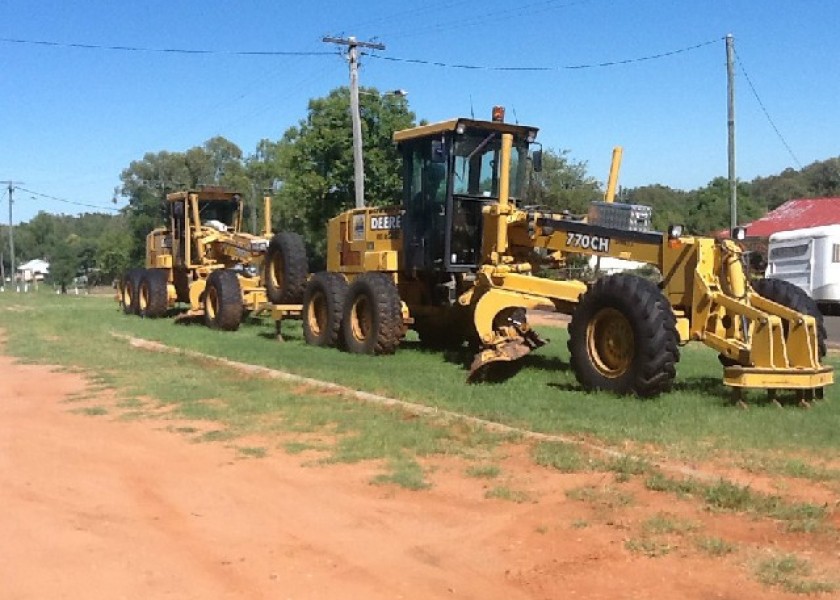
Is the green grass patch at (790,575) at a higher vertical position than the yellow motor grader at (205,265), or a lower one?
lower

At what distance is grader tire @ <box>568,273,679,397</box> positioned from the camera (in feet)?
31.8

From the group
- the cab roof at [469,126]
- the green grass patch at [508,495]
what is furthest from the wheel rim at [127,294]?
the green grass patch at [508,495]

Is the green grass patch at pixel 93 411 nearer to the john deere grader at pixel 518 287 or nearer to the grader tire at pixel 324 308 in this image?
the john deere grader at pixel 518 287

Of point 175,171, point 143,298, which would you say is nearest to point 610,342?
point 143,298

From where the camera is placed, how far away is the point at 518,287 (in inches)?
478

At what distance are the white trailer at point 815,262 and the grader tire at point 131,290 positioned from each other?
1710 cm

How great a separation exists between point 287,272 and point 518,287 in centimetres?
705

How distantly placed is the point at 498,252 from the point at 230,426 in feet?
16.1

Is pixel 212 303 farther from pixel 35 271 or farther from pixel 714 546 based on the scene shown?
pixel 35 271

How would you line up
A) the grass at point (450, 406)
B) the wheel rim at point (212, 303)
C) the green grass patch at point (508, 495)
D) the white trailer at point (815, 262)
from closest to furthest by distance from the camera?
the green grass patch at point (508, 495) < the grass at point (450, 406) < the wheel rim at point (212, 303) < the white trailer at point (815, 262)

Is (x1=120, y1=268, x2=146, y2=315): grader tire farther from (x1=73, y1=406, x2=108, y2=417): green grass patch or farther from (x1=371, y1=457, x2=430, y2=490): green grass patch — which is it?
(x1=371, y1=457, x2=430, y2=490): green grass patch

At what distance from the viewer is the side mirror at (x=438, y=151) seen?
1330 centimetres

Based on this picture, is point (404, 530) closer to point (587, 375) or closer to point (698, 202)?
point (587, 375)

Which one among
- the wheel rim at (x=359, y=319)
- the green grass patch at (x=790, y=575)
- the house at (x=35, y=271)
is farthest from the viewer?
the house at (x=35, y=271)
